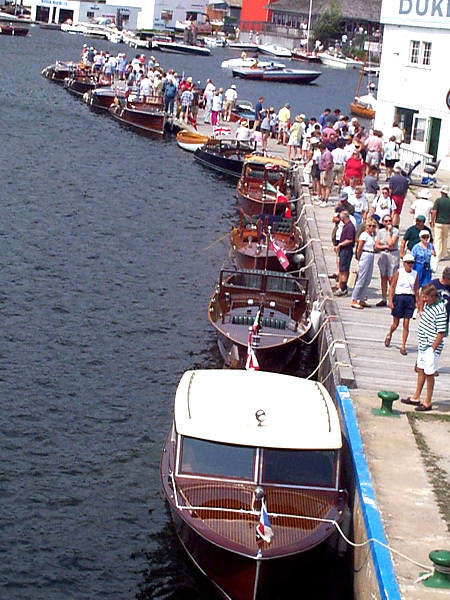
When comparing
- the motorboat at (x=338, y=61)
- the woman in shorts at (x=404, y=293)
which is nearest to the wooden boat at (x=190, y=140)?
the woman in shorts at (x=404, y=293)

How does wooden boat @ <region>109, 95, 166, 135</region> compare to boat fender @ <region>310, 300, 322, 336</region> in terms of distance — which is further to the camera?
wooden boat @ <region>109, 95, 166, 135</region>

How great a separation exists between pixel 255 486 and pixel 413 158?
2739cm

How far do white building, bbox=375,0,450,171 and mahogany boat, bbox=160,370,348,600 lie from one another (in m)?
27.6

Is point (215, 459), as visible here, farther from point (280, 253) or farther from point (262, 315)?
point (280, 253)

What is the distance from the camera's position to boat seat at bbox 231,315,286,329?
73.3 ft

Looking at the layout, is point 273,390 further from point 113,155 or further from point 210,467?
point 113,155

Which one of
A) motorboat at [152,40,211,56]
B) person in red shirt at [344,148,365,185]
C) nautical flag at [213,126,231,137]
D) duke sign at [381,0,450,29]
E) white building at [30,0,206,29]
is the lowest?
nautical flag at [213,126,231,137]

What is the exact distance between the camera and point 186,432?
1491cm

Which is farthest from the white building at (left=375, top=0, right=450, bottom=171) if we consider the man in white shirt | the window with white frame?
the man in white shirt

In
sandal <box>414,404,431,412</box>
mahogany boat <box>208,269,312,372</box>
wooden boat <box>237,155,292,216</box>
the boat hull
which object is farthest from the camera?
the boat hull

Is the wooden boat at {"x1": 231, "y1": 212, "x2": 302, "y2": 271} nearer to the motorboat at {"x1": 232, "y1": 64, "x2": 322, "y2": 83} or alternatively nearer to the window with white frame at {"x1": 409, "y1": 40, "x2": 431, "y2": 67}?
the window with white frame at {"x1": 409, "y1": 40, "x2": 431, "y2": 67}

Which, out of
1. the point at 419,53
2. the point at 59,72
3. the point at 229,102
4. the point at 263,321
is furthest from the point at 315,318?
the point at 59,72

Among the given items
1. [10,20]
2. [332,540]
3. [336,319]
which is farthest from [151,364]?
[10,20]

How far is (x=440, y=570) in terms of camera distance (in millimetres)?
12359
